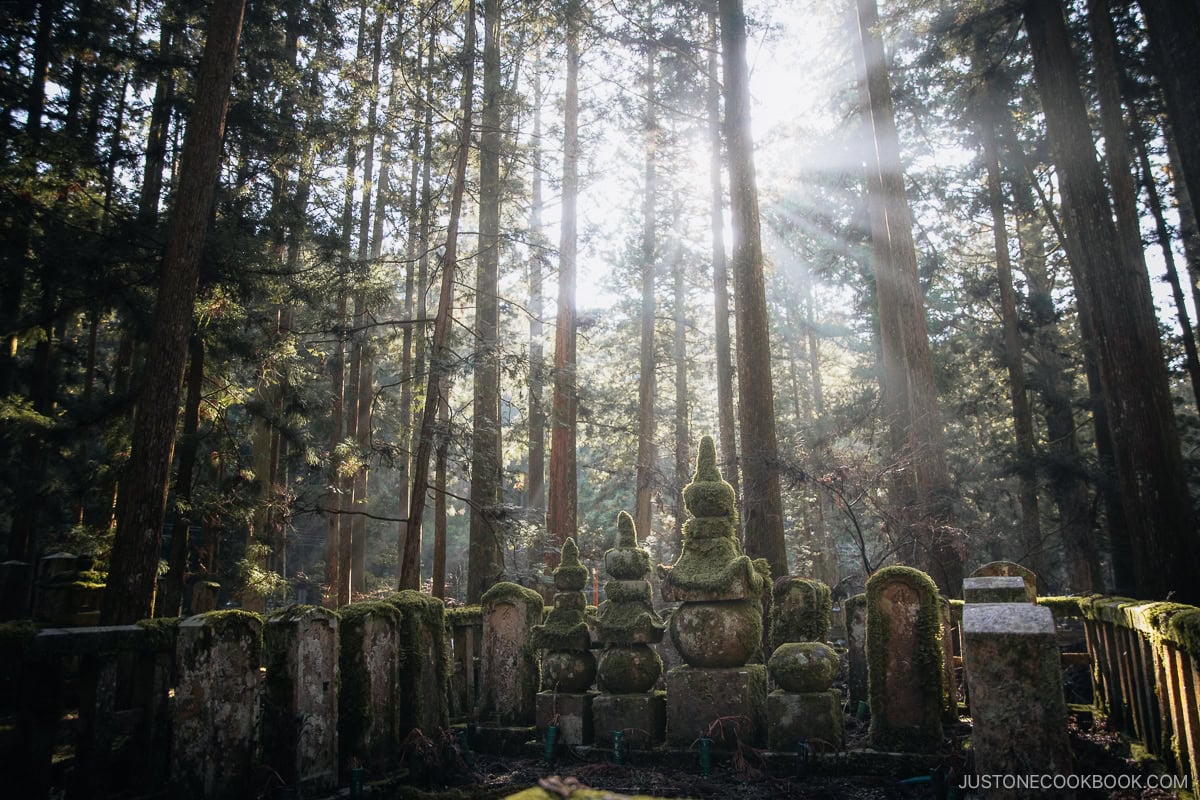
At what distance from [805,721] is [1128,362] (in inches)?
235

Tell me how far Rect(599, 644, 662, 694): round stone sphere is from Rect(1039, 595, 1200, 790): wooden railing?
376cm

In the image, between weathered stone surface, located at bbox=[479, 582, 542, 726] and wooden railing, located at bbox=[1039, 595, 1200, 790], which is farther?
weathered stone surface, located at bbox=[479, 582, 542, 726]

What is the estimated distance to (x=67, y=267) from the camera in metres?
9.16

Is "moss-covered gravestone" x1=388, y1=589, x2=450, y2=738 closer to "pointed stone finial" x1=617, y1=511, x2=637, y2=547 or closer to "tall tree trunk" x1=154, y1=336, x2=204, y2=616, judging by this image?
"pointed stone finial" x1=617, y1=511, x2=637, y2=547

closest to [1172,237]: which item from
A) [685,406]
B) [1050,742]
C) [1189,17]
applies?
[1189,17]

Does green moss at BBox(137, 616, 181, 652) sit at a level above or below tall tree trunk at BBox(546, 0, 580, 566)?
below

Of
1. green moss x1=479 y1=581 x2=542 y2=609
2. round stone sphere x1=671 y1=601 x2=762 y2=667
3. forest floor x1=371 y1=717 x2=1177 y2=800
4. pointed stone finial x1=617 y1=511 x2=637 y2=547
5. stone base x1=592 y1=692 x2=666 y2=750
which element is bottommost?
forest floor x1=371 y1=717 x2=1177 y2=800

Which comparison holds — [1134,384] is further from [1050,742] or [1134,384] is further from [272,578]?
[272,578]

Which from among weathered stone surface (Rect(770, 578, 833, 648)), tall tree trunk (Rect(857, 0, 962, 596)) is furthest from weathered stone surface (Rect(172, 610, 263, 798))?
tall tree trunk (Rect(857, 0, 962, 596))

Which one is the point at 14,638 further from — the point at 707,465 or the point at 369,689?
the point at 707,465

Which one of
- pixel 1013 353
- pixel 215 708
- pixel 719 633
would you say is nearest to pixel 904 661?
pixel 719 633

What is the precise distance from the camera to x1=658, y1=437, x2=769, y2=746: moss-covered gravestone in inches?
244

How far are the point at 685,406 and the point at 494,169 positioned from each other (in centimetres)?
1298

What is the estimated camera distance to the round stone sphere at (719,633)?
251 inches
